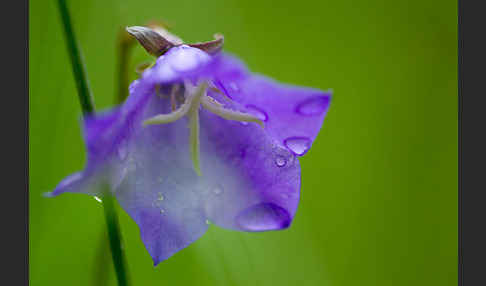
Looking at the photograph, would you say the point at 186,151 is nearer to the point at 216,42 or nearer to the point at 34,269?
the point at 216,42

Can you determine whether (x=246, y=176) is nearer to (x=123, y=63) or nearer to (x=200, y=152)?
(x=200, y=152)

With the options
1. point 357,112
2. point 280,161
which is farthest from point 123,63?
point 357,112

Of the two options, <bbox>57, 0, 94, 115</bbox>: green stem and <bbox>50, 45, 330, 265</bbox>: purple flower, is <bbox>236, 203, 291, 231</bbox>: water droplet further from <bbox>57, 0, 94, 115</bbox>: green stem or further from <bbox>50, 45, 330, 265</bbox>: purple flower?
<bbox>57, 0, 94, 115</bbox>: green stem

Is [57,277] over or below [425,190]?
over

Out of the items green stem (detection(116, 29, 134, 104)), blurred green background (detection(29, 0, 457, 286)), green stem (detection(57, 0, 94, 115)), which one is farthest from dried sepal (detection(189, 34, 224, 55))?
blurred green background (detection(29, 0, 457, 286))

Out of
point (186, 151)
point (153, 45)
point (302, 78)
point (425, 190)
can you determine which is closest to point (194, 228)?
point (186, 151)

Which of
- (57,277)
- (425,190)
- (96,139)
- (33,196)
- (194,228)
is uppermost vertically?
(96,139)
